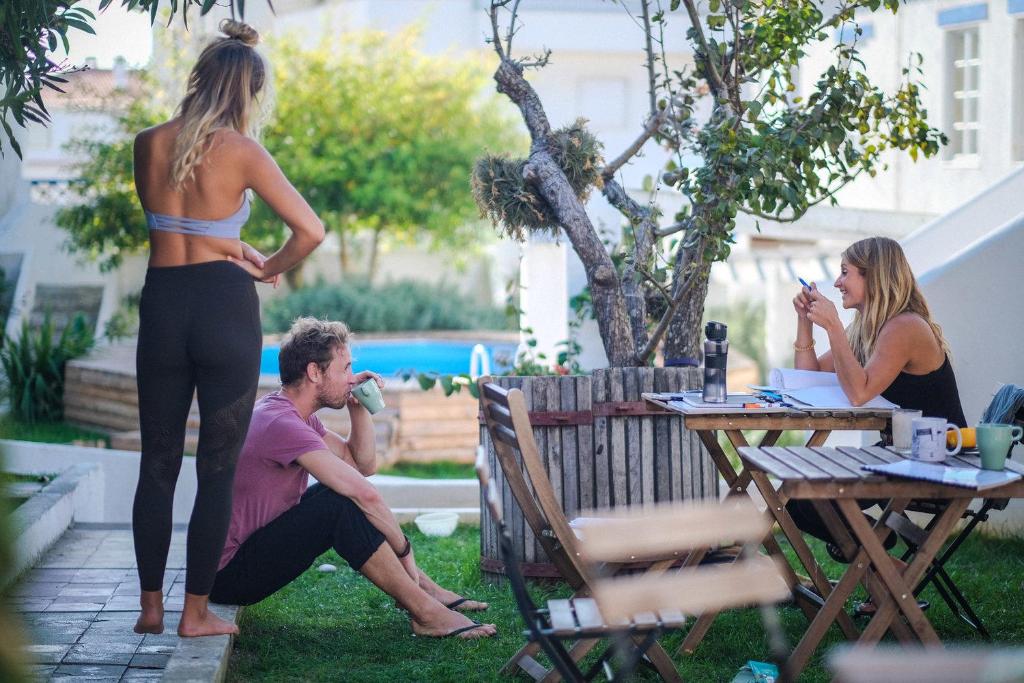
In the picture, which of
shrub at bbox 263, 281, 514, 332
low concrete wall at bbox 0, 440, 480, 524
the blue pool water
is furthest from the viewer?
shrub at bbox 263, 281, 514, 332

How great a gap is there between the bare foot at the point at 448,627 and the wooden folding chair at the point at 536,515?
291 millimetres

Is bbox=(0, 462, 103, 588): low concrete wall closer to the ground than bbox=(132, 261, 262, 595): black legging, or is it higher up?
closer to the ground

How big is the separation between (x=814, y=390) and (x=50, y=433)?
22.6 feet

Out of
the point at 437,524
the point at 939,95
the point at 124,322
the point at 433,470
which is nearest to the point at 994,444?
the point at 437,524

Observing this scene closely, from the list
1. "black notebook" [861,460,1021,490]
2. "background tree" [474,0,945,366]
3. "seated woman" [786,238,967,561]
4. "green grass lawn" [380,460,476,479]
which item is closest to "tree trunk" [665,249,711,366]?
"background tree" [474,0,945,366]

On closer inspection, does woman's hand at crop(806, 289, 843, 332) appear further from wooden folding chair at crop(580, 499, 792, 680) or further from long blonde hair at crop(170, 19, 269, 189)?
long blonde hair at crop(170, 19, 269, 189)

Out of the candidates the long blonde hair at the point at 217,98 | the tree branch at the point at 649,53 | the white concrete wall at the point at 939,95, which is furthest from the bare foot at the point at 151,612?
the white concrete wall at the point at 939,95

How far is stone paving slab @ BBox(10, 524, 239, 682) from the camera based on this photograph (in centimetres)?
345

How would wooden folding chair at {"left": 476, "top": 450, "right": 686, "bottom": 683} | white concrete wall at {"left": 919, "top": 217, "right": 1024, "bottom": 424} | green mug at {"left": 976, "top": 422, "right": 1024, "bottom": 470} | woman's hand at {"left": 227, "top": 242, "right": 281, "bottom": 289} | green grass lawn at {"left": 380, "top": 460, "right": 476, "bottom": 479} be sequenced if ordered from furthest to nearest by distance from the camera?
green grass lawn at {"left": 380, "top": 460, "right": 476, "bottom": 479}
white concrete wall at {"left": 919, "top": 217, "right": 1024, "bottom": 424}
woman's hand at {"left": 227, "top": 242, "right": 281, "bottom": 289}
green mug at {"left": 976, "top": 422, "right": 1024, "bottom": 470}
wooden folding chair at {"left": 476, "top": 450, "right": 686, "bottom": 683}

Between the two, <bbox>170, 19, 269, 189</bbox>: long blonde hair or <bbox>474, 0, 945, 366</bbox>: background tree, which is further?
<bbox>474, 0, 945, 366</bbox>: background tree

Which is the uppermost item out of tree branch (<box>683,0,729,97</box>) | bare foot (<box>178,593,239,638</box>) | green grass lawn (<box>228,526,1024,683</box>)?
tree branch (<box>683,0,729,97</box>)

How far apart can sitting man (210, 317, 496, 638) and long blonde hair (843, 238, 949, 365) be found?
1763mm

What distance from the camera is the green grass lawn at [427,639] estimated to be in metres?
3.90

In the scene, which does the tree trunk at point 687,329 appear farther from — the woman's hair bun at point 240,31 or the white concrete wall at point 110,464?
the white concrete wall at point 110,464
